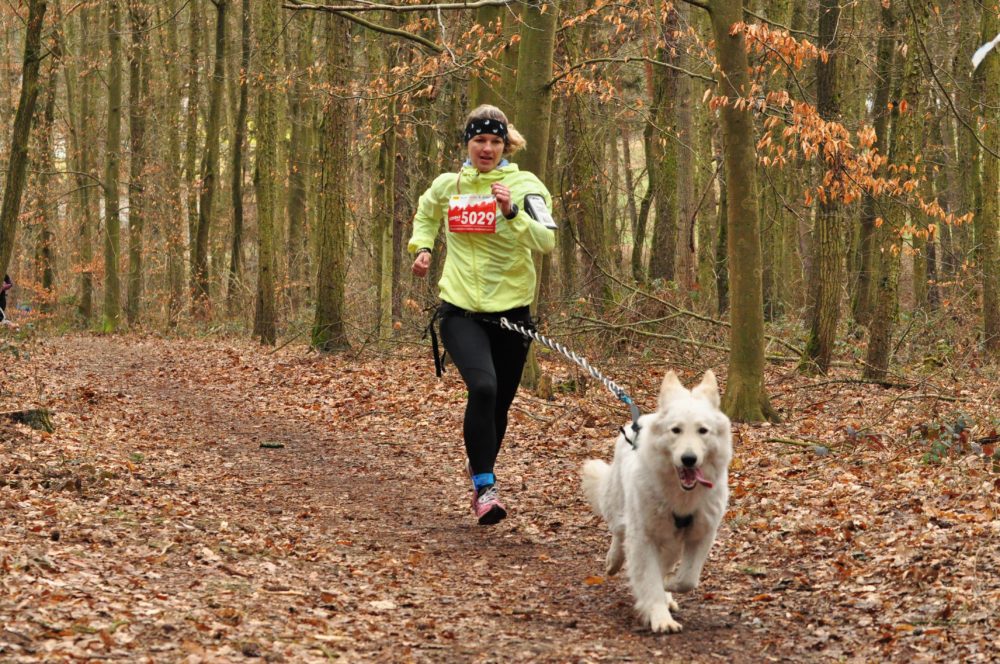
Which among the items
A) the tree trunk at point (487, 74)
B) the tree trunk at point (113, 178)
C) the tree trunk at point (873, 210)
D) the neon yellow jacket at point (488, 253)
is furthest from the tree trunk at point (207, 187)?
the neon yellow jacket at point (488, 253)

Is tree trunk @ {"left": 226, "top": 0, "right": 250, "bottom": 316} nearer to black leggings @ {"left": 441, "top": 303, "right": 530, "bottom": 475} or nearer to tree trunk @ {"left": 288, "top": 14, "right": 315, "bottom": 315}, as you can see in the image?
tree trunk @ {"left": 288, "top": 14, "right": 315, "bottom": 315}

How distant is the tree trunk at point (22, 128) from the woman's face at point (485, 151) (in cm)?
574

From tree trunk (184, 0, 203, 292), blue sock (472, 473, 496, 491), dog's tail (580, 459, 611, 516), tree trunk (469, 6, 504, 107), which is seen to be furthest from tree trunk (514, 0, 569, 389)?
tree trunk (184, 0, 203, 292)

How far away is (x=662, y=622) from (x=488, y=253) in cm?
275

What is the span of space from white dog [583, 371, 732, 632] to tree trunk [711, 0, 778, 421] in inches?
191

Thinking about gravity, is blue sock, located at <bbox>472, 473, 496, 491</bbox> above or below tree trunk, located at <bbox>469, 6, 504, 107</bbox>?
below

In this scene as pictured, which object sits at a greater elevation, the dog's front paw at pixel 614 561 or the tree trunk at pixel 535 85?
the tree trunk at pixel 535 85

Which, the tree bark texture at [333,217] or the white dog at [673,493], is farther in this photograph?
the tree bark texture at [333,217]

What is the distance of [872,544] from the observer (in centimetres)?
554

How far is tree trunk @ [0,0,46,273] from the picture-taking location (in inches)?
377

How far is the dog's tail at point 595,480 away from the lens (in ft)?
17.9

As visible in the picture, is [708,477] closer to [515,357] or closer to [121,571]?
[515,357]

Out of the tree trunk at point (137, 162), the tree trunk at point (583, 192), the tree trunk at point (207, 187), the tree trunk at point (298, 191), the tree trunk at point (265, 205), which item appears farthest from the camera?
the tree trunk at point (137, 162)

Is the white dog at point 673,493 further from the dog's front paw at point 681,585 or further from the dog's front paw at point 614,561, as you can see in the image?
the dog's front paw at point 614,561
